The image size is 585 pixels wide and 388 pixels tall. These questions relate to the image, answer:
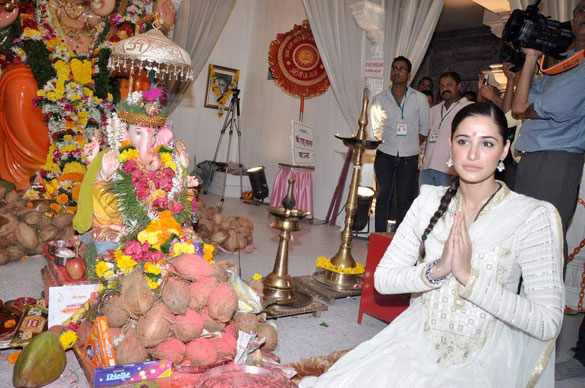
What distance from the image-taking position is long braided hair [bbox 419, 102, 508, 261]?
1.72m

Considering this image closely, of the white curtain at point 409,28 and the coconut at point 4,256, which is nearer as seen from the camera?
the coconut at point 4,256

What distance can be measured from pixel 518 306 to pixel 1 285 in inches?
137

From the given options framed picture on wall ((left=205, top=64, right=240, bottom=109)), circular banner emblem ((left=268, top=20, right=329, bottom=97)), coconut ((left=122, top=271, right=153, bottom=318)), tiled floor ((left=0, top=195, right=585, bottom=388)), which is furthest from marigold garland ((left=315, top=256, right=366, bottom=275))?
framed picture on wall ((left=205, top=64, right=240, bottom=109))

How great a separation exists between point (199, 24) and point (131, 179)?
21.0ft

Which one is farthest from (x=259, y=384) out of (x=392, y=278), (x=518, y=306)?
(x=518, y=306)

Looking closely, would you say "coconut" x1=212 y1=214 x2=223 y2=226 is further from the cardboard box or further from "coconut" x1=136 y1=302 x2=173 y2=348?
the cardboard box

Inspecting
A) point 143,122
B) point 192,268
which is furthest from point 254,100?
point 192,268

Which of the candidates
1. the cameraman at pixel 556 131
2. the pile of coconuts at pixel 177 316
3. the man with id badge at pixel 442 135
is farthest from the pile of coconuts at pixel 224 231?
the cameraman at pixel 556 131

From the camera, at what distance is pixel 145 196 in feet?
9.09

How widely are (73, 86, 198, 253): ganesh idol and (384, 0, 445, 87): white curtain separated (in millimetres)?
4163

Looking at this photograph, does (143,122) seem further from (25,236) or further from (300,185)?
(300,185)

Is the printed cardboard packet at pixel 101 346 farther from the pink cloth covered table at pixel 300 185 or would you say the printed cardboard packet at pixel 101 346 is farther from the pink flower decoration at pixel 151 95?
the pink cloth covered table at pixel 300 185

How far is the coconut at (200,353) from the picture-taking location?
2217 mm

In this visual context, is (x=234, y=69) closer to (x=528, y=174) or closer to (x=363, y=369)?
(x=528, y=174)
